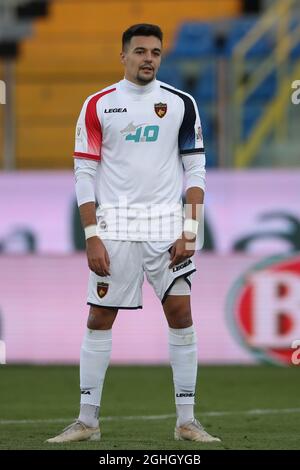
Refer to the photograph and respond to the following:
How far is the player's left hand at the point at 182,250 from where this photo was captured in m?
6.10

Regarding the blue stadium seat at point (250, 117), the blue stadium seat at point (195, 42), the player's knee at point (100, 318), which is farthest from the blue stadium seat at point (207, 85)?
the player's knee at point (100, 318)

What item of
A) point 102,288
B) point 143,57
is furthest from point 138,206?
point 143,57

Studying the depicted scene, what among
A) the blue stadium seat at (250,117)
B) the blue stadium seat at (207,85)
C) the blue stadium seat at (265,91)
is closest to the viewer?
the blue stadium seat at (207,85)

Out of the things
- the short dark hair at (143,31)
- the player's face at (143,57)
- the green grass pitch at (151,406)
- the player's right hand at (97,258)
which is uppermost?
the short dark hair at (143,31)

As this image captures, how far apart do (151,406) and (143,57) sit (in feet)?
10.1

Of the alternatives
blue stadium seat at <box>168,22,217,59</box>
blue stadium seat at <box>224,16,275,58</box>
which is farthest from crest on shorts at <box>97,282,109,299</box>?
blue stadium seat at <box>168,22,217,59</box>

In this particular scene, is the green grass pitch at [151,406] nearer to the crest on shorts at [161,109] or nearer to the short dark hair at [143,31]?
the crest on shorts at [161,109]

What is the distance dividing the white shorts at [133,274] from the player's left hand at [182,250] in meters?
0.05

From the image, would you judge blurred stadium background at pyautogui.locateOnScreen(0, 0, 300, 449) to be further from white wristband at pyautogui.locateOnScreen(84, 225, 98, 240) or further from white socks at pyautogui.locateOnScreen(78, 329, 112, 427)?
white wristband at pyautogui.locateOnScreen(84, 225, 98, 240)

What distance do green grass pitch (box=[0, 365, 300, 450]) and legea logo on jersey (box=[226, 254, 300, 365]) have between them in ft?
0.69

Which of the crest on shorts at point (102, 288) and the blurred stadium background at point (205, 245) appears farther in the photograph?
the blurred stadium background at point (205, 245)

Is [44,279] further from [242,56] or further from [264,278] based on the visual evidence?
[242,56]
